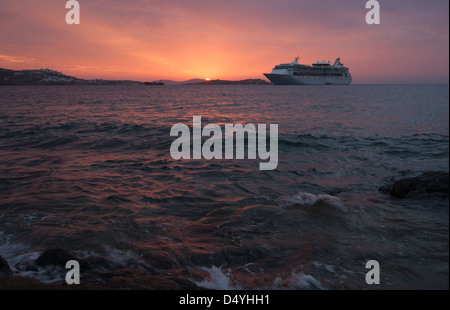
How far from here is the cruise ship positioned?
142 m

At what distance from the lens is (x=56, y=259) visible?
4.67 metres

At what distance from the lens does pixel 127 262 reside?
196 inches

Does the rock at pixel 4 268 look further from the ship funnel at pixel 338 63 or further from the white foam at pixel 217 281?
the ship funnel at pixel 338 63

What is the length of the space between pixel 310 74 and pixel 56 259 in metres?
157

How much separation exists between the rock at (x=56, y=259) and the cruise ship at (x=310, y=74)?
147 metres

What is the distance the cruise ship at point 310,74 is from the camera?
142m

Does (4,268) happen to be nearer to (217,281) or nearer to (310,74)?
(217,281)

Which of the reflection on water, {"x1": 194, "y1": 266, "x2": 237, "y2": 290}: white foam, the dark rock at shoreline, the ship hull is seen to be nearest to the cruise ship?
the ship hull

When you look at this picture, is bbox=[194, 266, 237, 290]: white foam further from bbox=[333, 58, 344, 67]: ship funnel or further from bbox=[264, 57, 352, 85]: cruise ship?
bbox=[333, 58, 344, 67]: ship funnel

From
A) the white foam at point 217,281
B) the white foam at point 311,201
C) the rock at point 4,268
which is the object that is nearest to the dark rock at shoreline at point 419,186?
the white foam at point 311,201
